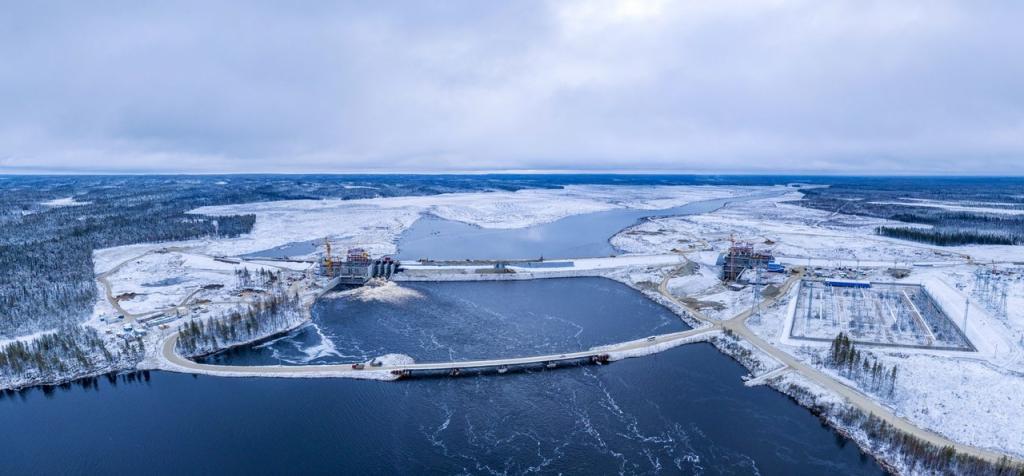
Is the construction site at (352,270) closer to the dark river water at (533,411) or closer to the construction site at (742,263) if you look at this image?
the dark river water at (533,411)

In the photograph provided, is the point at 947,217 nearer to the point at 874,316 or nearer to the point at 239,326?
the point at 874,316

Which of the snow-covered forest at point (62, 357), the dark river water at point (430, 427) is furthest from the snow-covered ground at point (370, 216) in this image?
the dark river water at point (430, 427)

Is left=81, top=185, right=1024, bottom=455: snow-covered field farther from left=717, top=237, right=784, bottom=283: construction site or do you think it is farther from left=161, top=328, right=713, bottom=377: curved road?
left=161, top=328, right=713, bottom=377: curved road

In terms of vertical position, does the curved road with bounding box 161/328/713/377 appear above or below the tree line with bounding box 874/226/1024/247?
below

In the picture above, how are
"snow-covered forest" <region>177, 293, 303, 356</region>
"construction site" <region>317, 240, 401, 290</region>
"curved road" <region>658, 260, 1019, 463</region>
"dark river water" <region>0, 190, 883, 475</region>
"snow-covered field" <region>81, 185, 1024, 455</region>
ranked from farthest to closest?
1. "construction site" <region>317, 240, 401, 290</region>
2. "snow-covered forest" <region>177, 293, 303, 356</region>
3. "snow-covered field" <region>81, 185, 1024, 455</region>
4. "dark river water" <region>0, 190, 883, 475</region>
5. "curved road" <region>658, 260, 1019, 463</region>

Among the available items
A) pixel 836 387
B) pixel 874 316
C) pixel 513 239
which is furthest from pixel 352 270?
pixel 874 316

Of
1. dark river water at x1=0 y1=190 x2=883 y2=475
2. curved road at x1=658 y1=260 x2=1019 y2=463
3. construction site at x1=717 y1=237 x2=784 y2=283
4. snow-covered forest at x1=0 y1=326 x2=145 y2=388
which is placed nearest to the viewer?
curved road at x1=658 y1=260 x2=1019 y2=463

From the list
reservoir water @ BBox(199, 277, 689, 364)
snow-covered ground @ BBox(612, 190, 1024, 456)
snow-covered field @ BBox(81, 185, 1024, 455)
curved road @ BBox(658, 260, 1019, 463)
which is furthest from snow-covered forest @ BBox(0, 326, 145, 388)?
snow-covered ground @ BBox(612, 190, 1024, 456)

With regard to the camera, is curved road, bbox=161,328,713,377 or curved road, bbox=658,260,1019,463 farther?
curved road, bbox=161,328,713,377
